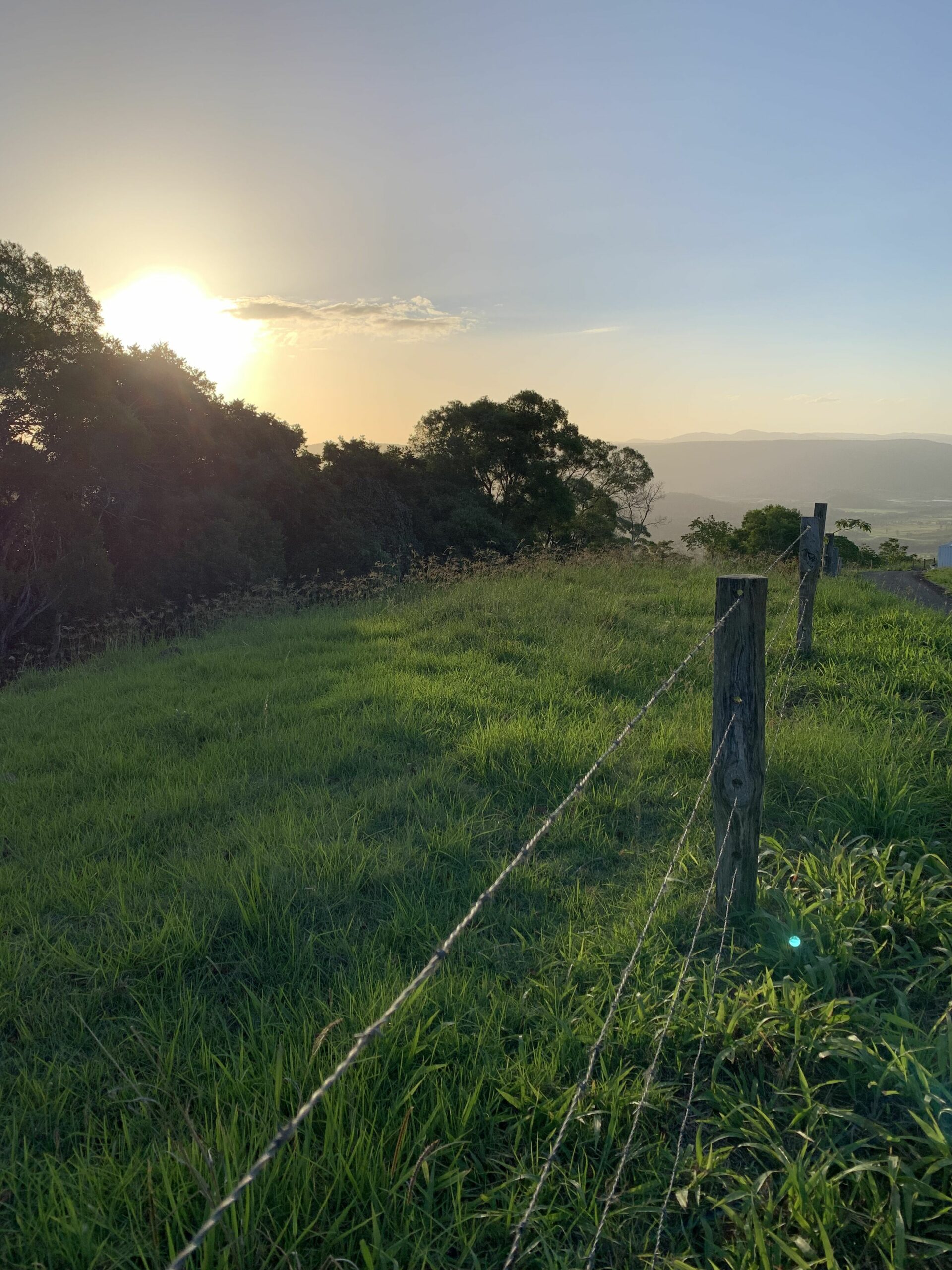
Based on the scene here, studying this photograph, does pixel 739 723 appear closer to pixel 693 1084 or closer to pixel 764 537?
pixel 693 1084

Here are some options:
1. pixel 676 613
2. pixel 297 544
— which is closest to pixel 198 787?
pixel 676 613

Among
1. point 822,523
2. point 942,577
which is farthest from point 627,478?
point 822,523

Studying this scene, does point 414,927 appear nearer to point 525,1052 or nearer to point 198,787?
point 525,1052

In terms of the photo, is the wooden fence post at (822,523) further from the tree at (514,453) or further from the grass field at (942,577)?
the tree at (514,453)

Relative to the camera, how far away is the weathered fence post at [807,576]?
693 centimetres

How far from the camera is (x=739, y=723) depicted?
9.53 ft

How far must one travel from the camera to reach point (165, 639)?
10.3m

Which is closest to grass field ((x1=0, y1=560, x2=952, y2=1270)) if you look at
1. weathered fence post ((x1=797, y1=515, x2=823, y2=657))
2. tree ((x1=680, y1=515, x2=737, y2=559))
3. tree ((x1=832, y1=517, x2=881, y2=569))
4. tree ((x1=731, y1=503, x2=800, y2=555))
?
weathered fence post ((x1=797, y1=515, x2=823, y2=657))

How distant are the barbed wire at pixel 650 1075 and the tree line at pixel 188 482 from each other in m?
10.4

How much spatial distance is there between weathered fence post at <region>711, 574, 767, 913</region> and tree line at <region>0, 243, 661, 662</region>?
33.9ft

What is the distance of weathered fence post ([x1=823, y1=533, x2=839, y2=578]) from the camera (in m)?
7.60

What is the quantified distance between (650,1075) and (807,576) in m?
5.77

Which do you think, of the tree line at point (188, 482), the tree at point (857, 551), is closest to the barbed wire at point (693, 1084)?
the tree line at point (188, 482)

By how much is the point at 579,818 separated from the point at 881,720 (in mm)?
2559
